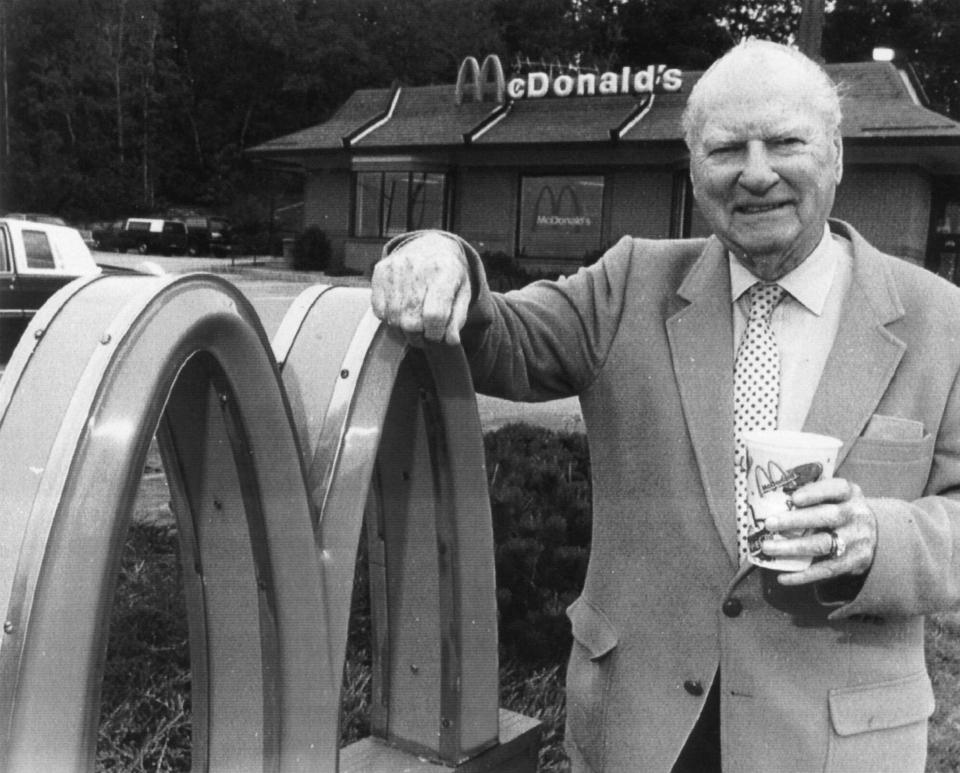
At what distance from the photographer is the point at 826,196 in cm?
191

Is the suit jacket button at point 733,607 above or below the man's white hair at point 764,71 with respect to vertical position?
below

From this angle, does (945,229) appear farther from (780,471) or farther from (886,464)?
(780,471)

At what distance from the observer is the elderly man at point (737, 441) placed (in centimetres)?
186

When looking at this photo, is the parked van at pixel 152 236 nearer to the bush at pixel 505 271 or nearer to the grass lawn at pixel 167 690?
the bush at pixel 505 271

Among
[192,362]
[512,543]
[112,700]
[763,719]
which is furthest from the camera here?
[512,543]

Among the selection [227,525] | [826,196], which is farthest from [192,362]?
[826,196]

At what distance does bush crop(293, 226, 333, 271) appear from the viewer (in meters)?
29.2

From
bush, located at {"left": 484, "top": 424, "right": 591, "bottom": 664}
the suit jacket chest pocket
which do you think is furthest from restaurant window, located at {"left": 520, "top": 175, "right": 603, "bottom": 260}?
the suit jacket chest pocket

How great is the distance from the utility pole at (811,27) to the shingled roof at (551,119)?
38.3 ft

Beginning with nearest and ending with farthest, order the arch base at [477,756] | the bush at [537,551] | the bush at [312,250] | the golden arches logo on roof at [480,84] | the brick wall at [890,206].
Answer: the arch base at [477,756], the bush at [537,551], the brick wall at [890,206], the golden arches logo on roof at [480,84], the bush at [312,250]

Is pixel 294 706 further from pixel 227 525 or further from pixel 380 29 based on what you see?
pixel 380 29

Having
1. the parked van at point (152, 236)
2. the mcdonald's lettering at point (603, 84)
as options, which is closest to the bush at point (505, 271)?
the mcdonald's lettering at point (603, 84)

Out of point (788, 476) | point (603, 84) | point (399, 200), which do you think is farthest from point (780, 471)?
point (399, 200)

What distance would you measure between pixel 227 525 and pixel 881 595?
105cm
